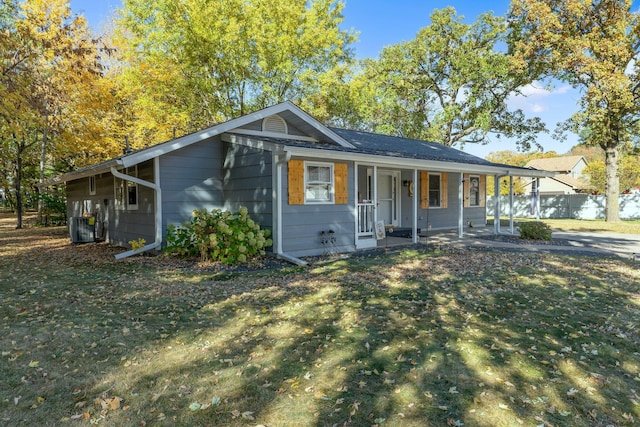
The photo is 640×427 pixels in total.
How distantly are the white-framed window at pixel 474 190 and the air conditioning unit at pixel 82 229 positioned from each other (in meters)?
14.0

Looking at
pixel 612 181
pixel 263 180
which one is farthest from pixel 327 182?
pixel 612 181

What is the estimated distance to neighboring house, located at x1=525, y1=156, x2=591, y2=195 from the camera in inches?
1630

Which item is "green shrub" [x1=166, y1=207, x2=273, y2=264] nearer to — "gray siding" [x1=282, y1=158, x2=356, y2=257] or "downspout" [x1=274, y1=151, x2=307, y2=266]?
"downspout" [x1=274, y1=151, x2=307, y2=266]

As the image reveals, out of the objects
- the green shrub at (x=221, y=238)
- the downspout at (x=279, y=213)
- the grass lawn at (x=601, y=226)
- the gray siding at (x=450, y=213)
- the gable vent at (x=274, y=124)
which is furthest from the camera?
the grass lawn at (x=601, y=226)

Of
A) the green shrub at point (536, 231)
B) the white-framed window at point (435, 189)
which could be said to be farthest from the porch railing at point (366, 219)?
the green shrub at point (536, 231)

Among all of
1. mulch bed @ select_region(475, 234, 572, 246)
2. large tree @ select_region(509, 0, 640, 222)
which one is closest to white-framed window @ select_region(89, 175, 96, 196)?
mulch bed @ select_region(475, 234, 572, 246)

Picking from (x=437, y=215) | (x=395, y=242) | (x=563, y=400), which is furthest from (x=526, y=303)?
(x=437, y=215)

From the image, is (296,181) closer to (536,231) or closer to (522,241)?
(522,241)

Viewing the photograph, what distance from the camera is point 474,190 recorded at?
1582cm

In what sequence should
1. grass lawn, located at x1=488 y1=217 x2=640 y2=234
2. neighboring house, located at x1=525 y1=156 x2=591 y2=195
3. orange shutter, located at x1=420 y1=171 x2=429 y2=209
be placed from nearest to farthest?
orange shutter, located at x1=420 y1=171 x2=429 y2=209 < grass lawn, located at x1=488 y1=217 x2=640 y2=234 < neighboring house, located at x1=525 y1=156 x2=591 y2=195

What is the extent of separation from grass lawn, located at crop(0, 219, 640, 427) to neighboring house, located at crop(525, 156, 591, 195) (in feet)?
120

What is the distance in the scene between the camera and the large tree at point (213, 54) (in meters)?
18.7

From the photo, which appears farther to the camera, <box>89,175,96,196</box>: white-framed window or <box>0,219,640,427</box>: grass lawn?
<box>89,175,96,196</box>: white-framed window

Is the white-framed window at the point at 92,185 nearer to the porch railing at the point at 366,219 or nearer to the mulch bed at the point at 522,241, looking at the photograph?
the porch railing at the point at 366,219
